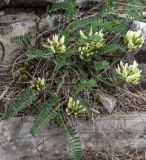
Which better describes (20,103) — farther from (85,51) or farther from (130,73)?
(130,73)

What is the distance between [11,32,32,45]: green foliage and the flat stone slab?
0.60m

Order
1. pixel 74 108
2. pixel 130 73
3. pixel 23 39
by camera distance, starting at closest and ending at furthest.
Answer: pixel 74 108 → pixel 130 73 → pixel 23 39

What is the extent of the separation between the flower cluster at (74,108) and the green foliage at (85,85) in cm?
9

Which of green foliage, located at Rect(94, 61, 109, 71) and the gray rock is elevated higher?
green foliage, located at Rect(94, 61, 109, 71)

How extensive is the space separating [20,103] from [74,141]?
0.47m

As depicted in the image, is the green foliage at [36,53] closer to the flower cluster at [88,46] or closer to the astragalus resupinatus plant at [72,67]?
the astragalus resupinatus plant at [72,67]

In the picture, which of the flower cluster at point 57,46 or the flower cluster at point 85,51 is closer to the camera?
the flower cluster at point 57,46

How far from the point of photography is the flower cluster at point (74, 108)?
11.6 ft

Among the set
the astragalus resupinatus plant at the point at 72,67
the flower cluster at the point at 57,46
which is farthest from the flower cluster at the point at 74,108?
the flower cluster at the point at 57,46

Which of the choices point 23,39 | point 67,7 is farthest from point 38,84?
point 67,7

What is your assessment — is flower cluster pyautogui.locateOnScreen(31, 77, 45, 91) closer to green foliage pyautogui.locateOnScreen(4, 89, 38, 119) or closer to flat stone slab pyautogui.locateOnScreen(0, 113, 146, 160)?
green foliage pyautogui.locateOnScreen(4, 89, 38, 119)

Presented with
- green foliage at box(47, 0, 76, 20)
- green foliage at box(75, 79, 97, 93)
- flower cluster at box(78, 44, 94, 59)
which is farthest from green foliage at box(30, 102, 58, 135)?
green foliage at box(47, 0, 76, 20)

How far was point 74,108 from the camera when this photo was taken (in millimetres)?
3541

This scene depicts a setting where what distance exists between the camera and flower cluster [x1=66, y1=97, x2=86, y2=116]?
3.53 m
